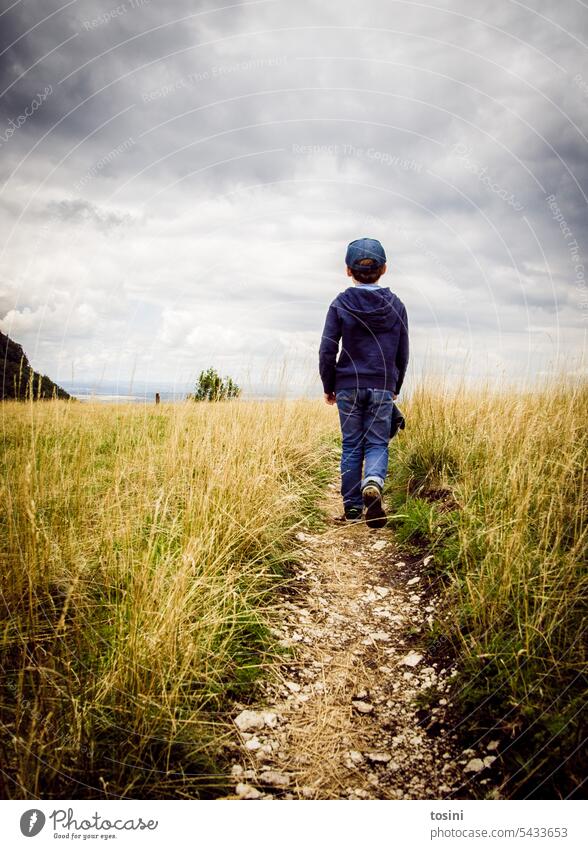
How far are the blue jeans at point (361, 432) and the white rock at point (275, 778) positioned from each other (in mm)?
2631

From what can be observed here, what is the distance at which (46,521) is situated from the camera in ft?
8.61

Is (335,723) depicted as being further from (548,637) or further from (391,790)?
(548,637)

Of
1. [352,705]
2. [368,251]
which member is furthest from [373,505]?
[368,251]

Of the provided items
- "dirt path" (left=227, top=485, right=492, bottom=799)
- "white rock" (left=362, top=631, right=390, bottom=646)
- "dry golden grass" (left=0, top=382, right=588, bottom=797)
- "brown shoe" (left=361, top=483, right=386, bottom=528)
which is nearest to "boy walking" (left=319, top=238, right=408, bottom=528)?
"brown shoe" (left=361, top=483, right=386, bottom=528)

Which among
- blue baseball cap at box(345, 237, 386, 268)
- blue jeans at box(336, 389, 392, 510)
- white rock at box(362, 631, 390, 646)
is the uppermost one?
blue baseball cap at box(345, 237, 386, 268)

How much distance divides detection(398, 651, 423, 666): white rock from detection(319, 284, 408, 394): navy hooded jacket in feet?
7.88

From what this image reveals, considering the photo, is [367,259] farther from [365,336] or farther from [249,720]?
[249,720]

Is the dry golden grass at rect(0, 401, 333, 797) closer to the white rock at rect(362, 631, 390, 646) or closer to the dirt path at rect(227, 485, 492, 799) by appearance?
the dirt path at rect(227, 485, 492, 799)

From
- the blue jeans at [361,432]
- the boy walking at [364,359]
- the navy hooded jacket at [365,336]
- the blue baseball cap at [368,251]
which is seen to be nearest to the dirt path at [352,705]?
the blue jeans at [361,432]

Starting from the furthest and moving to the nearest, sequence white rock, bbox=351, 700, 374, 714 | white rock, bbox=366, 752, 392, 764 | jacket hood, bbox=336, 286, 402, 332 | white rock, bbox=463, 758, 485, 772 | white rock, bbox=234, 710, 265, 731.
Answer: jacket hood, bbox=336, 286, 402, 332 < white rock, bbox=351, 700, 374, 714 < white rock, bbox=234, 710, 265, 731 < white rock, bbox=366, 752, 392, 764 < white rock, bbox=463, 758, 485, 772

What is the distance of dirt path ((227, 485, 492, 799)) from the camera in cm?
159

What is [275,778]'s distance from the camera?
1592mm

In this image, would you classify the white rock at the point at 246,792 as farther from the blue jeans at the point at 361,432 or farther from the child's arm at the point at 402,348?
the child's arm at the point at 402,348
